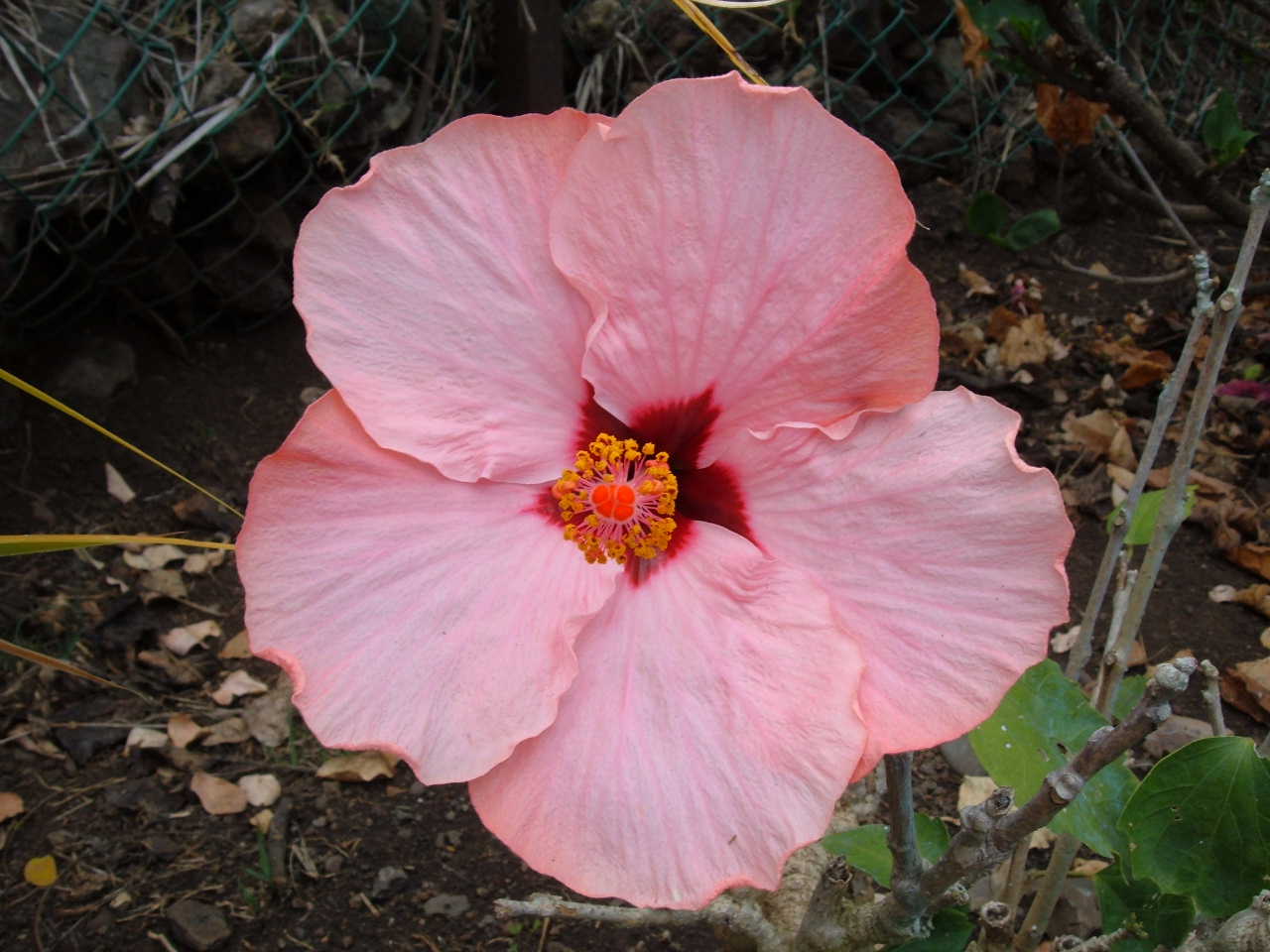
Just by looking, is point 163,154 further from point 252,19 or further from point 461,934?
point 461,934

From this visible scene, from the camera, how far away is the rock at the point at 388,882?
220 centimetres

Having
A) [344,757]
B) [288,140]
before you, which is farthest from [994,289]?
[344,757]

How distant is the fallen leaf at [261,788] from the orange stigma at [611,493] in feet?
5.23

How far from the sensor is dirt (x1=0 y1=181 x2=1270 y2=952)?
2158 mm

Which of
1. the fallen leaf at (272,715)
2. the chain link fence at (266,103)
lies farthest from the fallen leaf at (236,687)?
the chain link fence at (266,103)

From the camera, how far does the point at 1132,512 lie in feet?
4.94

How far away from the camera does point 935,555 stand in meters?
0.97

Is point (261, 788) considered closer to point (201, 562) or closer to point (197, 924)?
point (197, 924)

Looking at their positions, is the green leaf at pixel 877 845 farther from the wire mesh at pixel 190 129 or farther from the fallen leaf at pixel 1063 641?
the wire mesh at pixel 190 129

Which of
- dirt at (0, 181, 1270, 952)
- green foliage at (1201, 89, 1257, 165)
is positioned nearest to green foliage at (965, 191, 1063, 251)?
dirt at (0, 181, 1270, 952)

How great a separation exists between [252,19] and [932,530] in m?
2.89

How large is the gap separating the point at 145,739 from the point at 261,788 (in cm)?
31

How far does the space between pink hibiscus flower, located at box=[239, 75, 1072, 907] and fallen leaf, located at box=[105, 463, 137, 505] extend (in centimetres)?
229

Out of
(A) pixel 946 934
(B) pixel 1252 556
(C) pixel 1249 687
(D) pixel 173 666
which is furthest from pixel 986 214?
(A) pixel 946 934
